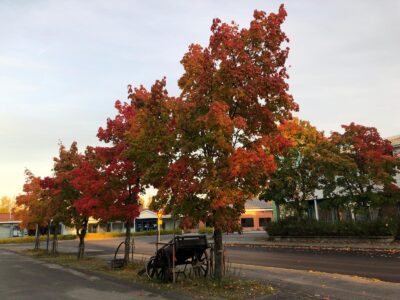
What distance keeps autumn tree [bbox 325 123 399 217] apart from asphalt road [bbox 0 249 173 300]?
1920 cm

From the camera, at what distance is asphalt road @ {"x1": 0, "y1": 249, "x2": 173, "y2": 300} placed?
10.6 m

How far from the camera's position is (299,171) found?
31.5 meters

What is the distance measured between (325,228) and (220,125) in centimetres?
2267

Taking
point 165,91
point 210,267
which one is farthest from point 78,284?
point 165,91

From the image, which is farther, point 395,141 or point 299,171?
point 395,141

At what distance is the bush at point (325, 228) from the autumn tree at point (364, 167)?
124 centimetres

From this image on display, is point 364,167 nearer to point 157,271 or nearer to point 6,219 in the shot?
point 157,271

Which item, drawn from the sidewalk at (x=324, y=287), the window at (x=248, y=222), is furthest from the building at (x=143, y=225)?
the sidewalk at (x=324, y=287)

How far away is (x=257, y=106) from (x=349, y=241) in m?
20.1

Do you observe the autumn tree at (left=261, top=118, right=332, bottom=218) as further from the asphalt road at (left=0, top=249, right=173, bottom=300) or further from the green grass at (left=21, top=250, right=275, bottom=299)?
the asphalt road at (left=0, top=249, right=173, bottom=300)

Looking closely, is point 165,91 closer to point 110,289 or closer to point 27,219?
point 110,289

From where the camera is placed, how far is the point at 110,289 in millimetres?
11625

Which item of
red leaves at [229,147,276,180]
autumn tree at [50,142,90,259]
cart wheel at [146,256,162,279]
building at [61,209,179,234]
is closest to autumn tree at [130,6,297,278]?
red leaves at [229,147,276,180]

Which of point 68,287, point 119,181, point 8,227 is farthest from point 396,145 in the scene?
point 8,227
